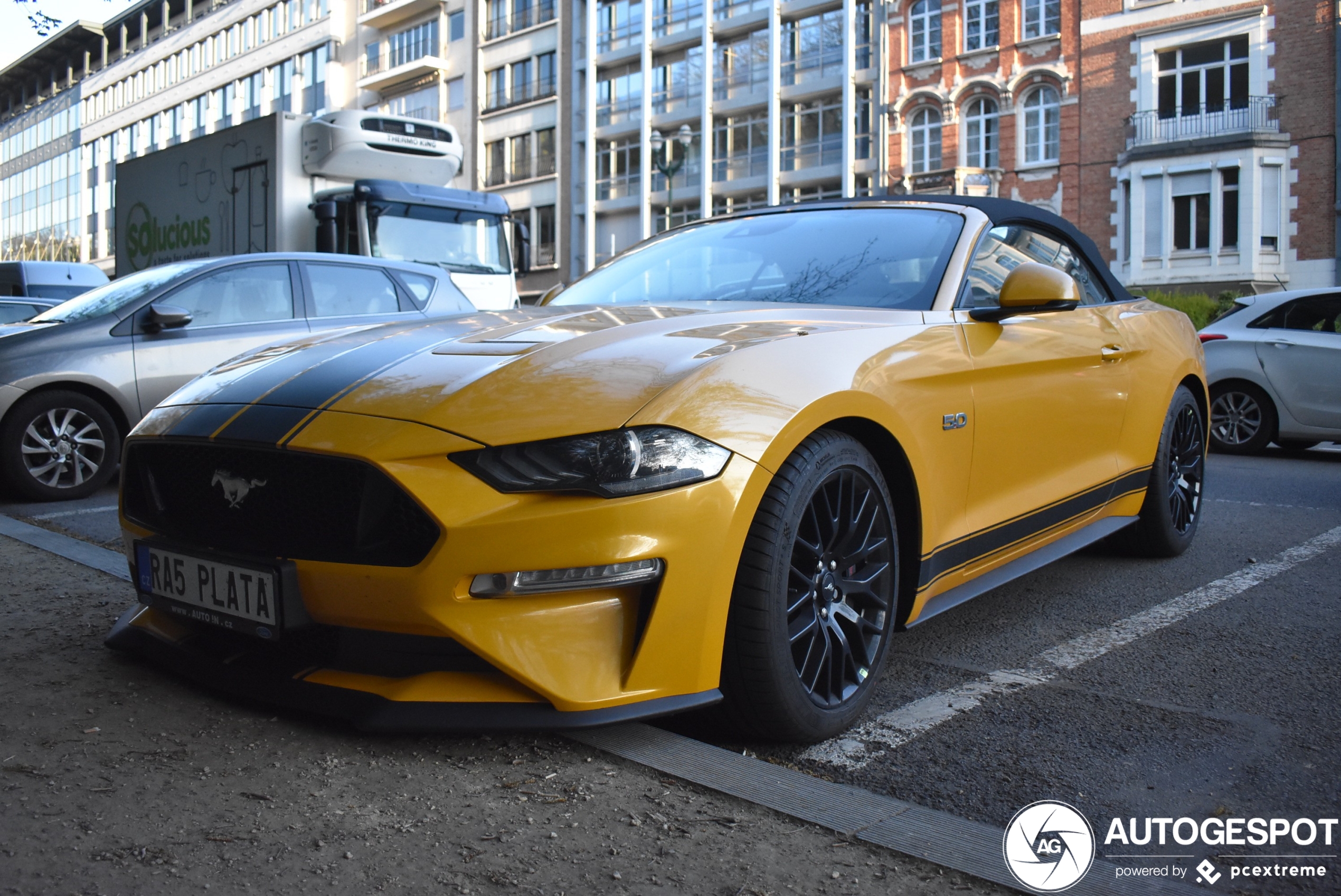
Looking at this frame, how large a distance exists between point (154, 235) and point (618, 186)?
28961mm

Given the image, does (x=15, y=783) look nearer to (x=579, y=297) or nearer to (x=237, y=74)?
(x=579, y=297)

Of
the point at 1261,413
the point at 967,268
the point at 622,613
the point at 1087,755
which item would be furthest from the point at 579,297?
the point at 1261,413

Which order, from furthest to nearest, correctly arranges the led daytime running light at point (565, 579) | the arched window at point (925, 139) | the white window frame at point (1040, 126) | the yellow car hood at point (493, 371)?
1. the arched window at point (925, 139)
2. the white window frame at point (1040, 126)
3. the yellow car hood at point (493, 371)
4. the led daytime running light at point (565, 579)

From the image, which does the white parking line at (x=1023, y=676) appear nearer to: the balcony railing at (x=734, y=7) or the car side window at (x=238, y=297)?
the car side window at (x=238, y=297)

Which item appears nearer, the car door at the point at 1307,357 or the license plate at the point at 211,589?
the license plate at the point at 211,589

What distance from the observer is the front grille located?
Result: 87.3 inches

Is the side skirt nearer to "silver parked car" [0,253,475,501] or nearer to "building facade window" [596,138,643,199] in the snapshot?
"silver parked car" [0,253,475,501]

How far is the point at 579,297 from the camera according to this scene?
394 centimetres

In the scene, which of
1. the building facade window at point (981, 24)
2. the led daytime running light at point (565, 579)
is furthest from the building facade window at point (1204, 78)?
the led daytime running light at point (565, 579)

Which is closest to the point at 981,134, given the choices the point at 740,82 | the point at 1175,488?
the point at 740,82

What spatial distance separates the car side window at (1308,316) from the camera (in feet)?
30.0

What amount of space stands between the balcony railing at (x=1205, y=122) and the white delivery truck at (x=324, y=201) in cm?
2029

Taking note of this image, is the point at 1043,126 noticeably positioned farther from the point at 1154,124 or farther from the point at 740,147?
the point at 740,147

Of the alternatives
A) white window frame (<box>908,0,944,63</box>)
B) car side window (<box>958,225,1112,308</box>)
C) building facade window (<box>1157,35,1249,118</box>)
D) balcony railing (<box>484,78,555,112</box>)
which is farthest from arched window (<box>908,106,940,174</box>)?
car side window (<box>958,225,1112,308</box>)
